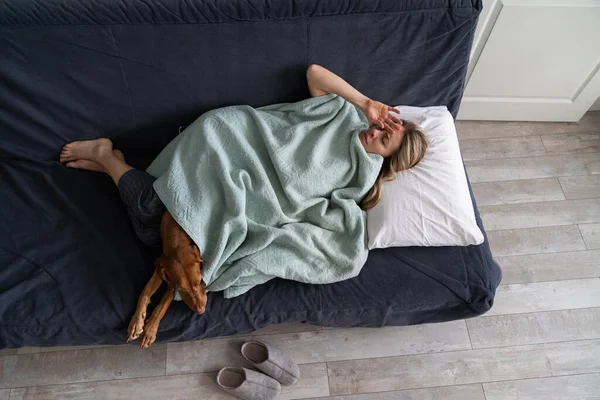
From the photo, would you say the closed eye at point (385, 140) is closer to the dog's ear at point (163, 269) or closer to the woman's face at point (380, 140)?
the woman's face at point (380, 140)

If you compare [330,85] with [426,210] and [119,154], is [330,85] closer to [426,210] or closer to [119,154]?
[426,210]

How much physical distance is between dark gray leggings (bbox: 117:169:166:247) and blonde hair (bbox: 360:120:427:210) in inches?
26.4

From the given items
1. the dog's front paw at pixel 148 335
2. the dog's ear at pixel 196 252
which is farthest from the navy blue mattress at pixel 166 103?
the dog's ear at pixel 196 252

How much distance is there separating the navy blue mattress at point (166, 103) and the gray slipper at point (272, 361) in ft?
0.70

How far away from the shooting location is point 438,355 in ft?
5.32

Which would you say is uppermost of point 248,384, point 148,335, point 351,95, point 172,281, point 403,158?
point 351,95

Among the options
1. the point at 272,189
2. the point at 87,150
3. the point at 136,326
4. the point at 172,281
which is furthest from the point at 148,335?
the point at 87,150

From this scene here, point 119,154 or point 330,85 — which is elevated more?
point 330,85

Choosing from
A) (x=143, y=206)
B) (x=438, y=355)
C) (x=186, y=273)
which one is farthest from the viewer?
(x=438, y=355)

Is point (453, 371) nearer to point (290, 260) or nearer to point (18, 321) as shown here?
point (290, 260)

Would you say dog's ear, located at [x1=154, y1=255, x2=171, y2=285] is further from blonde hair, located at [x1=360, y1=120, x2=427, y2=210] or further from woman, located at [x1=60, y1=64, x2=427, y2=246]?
blonde hair, located at [x1=360, y1=120, x2=427, y2=210]

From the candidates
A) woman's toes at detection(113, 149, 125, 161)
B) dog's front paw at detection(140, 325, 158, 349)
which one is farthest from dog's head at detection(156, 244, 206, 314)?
woman's toes at detection(113, 149, 125, 161)

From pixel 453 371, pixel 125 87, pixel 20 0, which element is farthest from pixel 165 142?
pixel 453 371

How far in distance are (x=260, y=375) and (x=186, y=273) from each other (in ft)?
1.67
